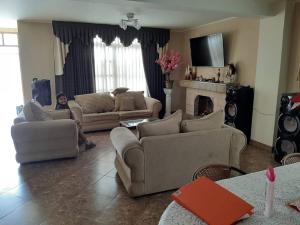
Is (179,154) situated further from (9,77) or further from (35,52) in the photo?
(9,77)

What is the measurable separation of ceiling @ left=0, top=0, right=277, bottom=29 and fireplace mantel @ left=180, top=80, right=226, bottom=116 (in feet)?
4.54

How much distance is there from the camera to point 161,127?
105 inches

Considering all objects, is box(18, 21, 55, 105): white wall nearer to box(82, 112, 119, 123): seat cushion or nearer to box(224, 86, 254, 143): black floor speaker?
box(82, 112, 119, 123): seat cushion

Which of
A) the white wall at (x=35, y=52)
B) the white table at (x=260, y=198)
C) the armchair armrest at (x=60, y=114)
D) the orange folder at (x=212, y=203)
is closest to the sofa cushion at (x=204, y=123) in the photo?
the white table at (x=260, y=198)

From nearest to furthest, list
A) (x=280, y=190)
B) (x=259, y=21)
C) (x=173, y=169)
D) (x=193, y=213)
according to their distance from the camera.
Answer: (x=193, y=213) < (x=280, y=190) < (x=173, y=169) < (x=259, y=21)

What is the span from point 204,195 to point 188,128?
63.1 inches

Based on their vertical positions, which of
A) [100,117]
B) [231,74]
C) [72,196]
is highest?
[231,74]

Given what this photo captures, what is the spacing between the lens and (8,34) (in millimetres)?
7109

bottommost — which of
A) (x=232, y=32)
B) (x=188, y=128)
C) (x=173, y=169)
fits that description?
(x=173, y=169)

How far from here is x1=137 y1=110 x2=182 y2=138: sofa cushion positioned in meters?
2.61

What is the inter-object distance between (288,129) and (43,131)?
11.4 feet

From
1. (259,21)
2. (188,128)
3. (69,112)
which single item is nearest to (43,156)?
(69,112)

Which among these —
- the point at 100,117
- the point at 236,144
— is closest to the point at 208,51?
the point at 100,117

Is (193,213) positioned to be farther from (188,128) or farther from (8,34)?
(8,34)
